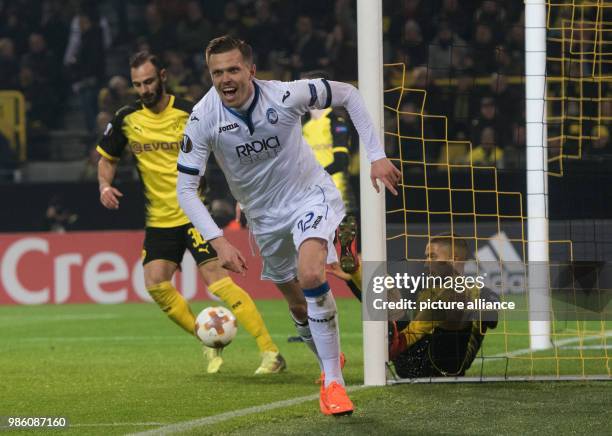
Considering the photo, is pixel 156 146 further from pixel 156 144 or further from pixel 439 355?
pixel 439 355

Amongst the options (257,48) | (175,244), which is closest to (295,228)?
(175,244)

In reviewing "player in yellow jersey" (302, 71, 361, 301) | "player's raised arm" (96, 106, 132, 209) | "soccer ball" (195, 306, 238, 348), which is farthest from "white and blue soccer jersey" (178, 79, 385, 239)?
"player's raised arm" (96, 106, 132, 209)

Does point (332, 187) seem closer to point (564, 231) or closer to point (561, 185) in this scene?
point (561, 185)

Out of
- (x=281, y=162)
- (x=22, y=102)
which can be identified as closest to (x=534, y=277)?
(x=281, y=162)

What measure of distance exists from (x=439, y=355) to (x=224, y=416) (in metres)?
1.71

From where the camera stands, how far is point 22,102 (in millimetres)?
18516

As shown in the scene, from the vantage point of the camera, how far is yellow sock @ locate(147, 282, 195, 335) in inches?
327

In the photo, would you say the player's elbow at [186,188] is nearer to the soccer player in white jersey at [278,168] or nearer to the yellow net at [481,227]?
the soccer player in white jersey at [278,168]

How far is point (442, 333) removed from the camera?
285 inches

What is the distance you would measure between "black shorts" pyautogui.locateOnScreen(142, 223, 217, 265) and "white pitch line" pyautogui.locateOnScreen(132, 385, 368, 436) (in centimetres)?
183

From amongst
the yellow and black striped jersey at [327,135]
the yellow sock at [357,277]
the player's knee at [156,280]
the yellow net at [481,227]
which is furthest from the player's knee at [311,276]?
the yellow and black striped jersey at [327,135]

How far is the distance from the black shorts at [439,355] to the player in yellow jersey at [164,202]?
1364 mm

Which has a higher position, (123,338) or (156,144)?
(156,144)

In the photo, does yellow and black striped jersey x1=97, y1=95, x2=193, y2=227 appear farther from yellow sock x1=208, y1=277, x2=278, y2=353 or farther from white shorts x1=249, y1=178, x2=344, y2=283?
white shorts x1=249, y1=178, x2=344, y2=283
